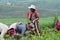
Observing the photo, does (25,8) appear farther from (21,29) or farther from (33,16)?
(21,29)

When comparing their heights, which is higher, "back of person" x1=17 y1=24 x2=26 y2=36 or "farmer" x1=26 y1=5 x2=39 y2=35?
"farmer" x1=26 y1=5 x2=39 y2=35

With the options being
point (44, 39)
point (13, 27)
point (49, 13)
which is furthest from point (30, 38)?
point (49, 13)

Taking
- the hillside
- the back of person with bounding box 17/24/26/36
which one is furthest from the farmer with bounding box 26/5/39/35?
the hillside

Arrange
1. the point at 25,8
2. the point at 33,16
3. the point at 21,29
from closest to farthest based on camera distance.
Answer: the point at 21,29, the point at 33,16, the point at 25,8

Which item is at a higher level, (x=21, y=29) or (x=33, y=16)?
(x=33, y=16)

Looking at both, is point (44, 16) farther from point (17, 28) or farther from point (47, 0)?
point (17, 28)

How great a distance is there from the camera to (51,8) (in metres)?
8.03

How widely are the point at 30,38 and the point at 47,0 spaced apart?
3.60 m

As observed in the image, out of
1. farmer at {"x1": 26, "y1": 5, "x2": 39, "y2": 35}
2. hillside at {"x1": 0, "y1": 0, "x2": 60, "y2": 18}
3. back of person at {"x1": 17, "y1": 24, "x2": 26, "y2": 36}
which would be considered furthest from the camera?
hillside at {"x1": 0, "y1": 0, "x2": 60, "y2": 18}

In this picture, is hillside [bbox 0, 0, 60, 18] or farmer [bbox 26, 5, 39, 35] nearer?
farmer [bbox 26, 5, 39, 35]

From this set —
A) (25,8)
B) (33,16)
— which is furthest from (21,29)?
(25,8)

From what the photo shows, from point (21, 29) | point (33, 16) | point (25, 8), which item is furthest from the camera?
point (25, 8)

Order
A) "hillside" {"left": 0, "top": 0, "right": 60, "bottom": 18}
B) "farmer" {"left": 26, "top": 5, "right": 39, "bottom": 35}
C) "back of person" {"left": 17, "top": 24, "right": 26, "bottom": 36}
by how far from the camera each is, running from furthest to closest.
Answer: "hillside" {"left": 0, "top": 0, "right": 60, "bottom": 18} < "farmer" {"left": 26, "top": 5, "right": 39, "bottom": 35} < "back of person" {"left": 17, "top": 24, "right": 26, "bottom": 36}

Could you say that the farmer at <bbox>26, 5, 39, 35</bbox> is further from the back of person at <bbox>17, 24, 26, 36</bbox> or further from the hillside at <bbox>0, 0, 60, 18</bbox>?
the hillside at <bbox>0, 0, 60, 18</bbox>
